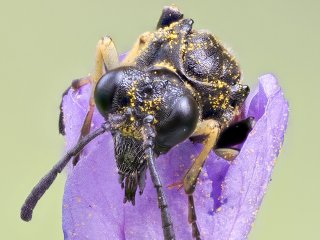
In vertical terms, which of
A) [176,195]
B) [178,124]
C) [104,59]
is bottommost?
[176,195]

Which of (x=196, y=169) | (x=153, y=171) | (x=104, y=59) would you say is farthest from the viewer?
(x=104, y=59)

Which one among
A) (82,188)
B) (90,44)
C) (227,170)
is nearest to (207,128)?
(227,170)

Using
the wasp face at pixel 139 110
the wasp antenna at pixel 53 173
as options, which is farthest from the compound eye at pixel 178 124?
the wasp antenna at pixel 53 173

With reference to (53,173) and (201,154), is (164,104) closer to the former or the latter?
(201,154)

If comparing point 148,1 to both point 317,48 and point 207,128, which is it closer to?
point 317,48

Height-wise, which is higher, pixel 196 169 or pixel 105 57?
pixel 105 57

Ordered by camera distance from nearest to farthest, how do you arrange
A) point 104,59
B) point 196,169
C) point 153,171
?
point 153,171 → point 196,169 → point 104,59

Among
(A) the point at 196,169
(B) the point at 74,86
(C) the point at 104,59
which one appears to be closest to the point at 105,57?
(C) the point at 104,59

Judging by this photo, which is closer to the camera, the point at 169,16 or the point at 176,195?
the point at 176,195
